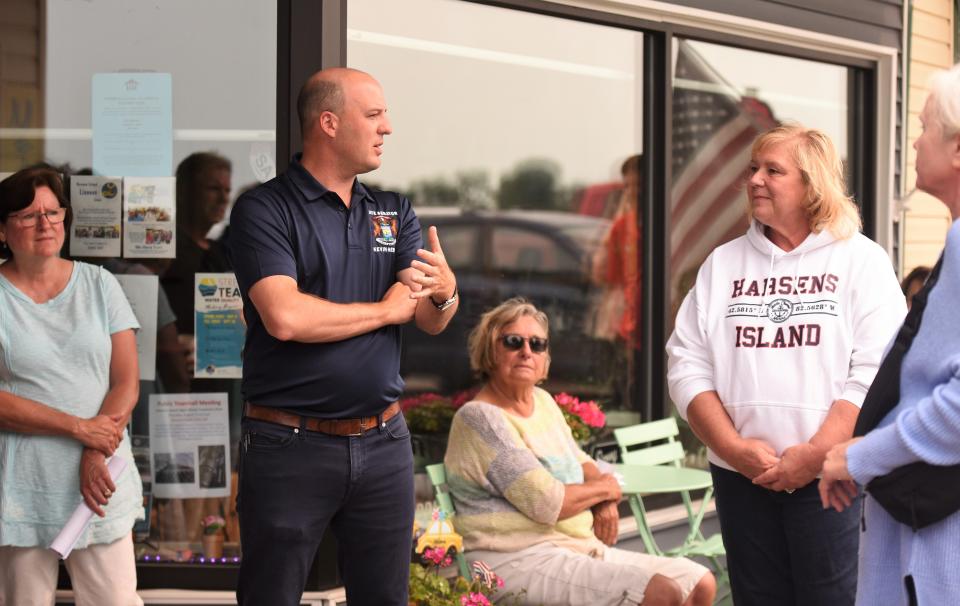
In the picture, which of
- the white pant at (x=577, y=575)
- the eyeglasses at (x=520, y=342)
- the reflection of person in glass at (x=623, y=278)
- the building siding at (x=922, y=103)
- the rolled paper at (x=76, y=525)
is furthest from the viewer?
the building siding at (x=922, y=103)

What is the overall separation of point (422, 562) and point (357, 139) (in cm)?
193

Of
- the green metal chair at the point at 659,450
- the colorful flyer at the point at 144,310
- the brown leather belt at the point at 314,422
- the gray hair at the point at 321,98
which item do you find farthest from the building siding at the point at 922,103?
the brown leather belt at the point at 314,422

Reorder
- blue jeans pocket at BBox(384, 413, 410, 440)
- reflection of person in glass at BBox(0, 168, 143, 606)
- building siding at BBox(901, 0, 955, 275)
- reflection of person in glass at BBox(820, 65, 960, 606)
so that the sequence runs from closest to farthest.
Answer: reflection of person in glass at BBox(820, 65, 960, 606) → blue jeans pocket at BBox(384, 413, 410, 440) → reflection of person in glass at BBox(0, 168, 143, 606) → building siding at BBox(901, 0, 955, 275)

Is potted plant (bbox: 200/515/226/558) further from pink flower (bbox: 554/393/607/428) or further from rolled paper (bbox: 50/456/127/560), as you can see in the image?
pink flower (bbox: 554/393/607/428)

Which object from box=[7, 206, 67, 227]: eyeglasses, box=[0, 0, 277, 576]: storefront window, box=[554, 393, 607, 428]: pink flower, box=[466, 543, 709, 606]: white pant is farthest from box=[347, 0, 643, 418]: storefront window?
box=[7, 206, 67, 227]: eyeglasses

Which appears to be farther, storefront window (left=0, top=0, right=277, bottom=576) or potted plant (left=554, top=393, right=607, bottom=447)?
potted plant (left=554, top=393, right=607, bottom=447)

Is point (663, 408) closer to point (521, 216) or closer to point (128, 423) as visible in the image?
point (521, 216)

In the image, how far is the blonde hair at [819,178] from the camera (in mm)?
3303

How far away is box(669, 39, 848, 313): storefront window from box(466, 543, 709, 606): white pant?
199cm

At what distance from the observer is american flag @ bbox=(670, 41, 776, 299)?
20.2 feet

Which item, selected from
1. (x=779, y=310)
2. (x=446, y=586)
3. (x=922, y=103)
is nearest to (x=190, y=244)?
(x=446, y=586)

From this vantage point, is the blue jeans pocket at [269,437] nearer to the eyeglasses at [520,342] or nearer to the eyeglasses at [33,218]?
the eyeglasses at [33,218]

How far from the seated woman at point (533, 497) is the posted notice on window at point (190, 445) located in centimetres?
86

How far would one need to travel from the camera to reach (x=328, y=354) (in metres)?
3.29
